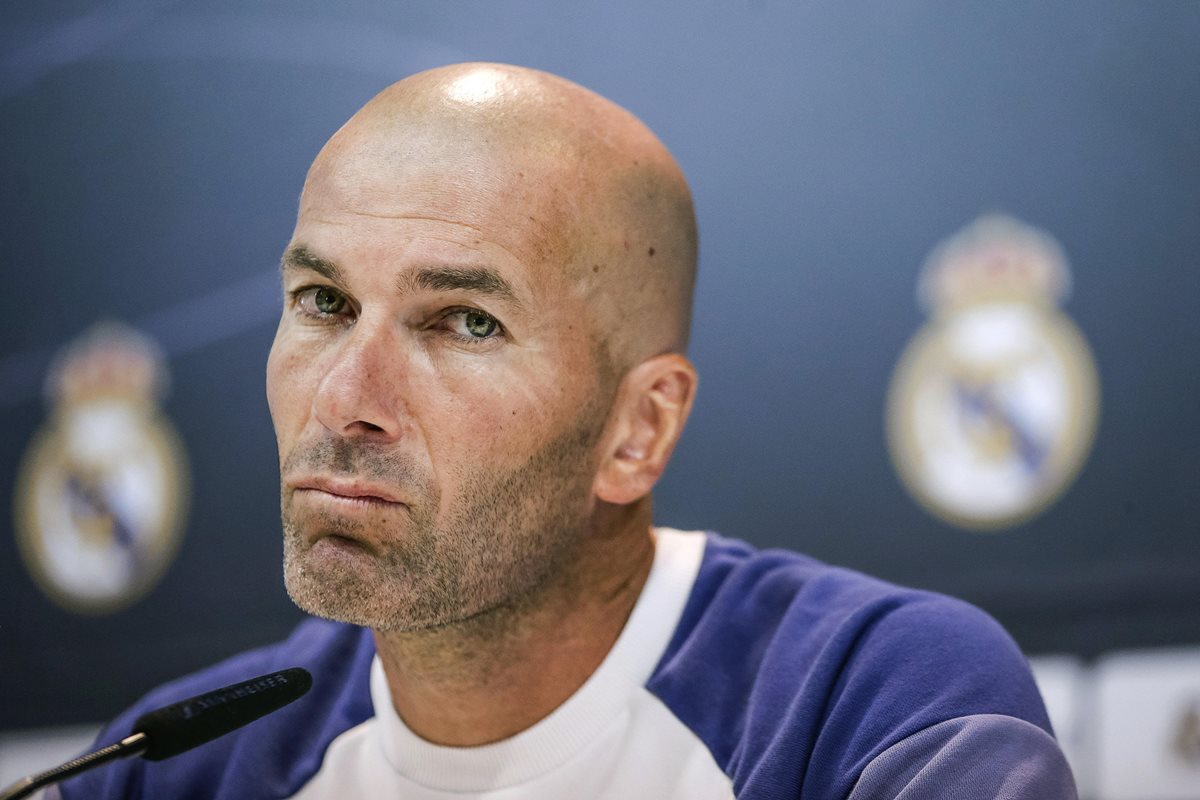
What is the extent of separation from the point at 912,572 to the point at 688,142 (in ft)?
2.79

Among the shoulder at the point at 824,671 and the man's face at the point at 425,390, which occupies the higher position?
the man's face at the point at 425,390

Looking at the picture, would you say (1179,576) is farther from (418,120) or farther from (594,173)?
(418,120)

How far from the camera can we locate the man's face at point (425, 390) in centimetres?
142

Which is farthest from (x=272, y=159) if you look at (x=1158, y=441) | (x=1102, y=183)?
(x=1158, y=441)

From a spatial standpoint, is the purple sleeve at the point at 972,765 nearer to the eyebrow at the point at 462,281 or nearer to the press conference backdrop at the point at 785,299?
the eyebrow at the point at 462,281

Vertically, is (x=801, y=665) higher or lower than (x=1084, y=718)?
higher

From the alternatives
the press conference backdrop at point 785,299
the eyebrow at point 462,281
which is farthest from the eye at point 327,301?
the press conference backdrop at point 785,299

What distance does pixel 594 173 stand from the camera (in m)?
1.55

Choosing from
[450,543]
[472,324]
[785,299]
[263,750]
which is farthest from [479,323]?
[785,299]

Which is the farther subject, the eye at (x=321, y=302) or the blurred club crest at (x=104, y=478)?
the blurred club crest at (x=104, y=478)

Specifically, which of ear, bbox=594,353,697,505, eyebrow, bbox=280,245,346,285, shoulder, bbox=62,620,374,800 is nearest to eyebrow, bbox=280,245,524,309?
eyebrow, bbox=280,245,346,285

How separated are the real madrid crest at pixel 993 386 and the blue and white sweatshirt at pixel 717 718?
1.95 feet

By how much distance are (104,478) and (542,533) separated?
1.61 metres

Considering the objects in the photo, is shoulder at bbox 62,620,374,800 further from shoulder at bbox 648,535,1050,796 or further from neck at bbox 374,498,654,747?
shoulder at bbox 648,535,1050,796
